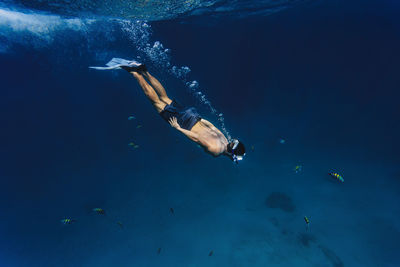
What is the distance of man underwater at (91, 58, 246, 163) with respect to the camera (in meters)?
3.68

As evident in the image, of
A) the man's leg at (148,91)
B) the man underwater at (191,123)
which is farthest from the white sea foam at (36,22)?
the man's leg at (148,91)

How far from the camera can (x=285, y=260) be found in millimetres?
10117

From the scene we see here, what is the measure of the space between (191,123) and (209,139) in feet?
2.35

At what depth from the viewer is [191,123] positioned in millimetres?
4242

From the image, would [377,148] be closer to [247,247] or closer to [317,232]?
[317,232]

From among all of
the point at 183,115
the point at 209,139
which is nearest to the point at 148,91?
the point at 183,115

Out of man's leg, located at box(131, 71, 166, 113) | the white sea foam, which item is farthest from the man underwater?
the white sea foam

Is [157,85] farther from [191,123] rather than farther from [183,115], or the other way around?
[191,123]

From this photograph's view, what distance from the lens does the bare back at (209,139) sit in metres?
3.72

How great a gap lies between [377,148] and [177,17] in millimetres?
28149

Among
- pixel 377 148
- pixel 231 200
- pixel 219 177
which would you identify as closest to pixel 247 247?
pixel 231 200

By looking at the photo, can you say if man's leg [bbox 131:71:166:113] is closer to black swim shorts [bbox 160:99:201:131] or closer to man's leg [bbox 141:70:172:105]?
man's leg [bbox 141:70:172:105]

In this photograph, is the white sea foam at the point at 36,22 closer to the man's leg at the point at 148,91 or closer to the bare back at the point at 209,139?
the man's leg at the point at 148,91

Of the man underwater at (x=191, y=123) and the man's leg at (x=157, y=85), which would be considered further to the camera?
the man's leg at (x=157, y=85)
